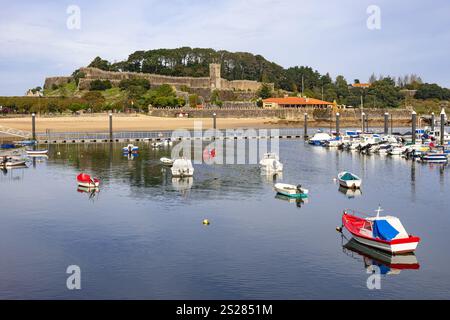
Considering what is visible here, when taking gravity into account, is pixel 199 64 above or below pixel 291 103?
above

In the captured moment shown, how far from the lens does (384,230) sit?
86.0ft

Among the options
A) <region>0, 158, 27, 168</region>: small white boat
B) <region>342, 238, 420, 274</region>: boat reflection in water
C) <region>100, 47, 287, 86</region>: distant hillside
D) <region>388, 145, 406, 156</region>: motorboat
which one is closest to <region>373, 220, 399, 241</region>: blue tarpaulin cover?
<region>342, 238, 420, 274</region>: boat reflection in water

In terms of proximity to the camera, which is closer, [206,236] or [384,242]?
[384,242]

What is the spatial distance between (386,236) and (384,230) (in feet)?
1.14

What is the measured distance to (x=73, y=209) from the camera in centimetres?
3675

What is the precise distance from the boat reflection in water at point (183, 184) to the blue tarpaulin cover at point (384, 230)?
1854 centimetres

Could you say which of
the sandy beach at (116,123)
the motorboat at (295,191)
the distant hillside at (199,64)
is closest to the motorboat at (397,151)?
the motorboat at (295,191)

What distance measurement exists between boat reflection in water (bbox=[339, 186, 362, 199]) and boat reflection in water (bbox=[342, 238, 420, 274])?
43.8 ft

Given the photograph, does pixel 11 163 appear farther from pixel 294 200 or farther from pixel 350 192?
pixel 350 192

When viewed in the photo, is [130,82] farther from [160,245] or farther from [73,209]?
[160,245]

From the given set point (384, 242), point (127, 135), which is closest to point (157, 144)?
point (127, 135)

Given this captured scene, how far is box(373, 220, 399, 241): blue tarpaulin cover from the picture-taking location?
1020 inches

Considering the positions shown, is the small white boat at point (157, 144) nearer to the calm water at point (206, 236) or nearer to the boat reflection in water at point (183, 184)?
the calm water at point (206, 236)

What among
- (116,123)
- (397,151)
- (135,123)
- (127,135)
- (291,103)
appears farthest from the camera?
(291,103)
